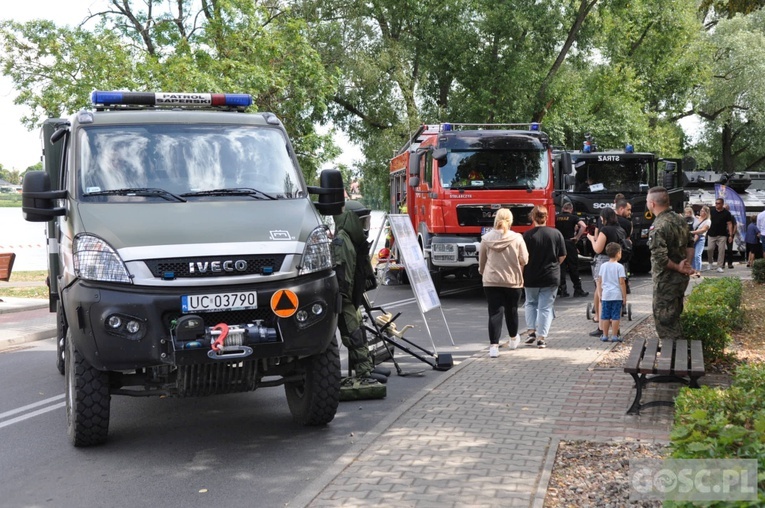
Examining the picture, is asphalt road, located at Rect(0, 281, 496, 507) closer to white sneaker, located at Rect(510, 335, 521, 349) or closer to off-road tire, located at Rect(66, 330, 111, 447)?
off-road tire, located at Rect(66, 330, 111, 447)

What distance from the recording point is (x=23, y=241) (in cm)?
3372

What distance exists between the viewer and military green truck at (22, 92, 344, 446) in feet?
18.9

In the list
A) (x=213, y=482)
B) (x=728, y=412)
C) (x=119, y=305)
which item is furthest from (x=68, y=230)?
(x=728, y=412)

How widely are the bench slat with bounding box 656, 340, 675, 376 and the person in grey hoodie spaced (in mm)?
2508

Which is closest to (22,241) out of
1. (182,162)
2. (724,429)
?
(182,162)

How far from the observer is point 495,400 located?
755 cm

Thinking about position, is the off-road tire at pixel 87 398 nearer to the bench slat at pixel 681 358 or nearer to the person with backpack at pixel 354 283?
the person with backpack at pixel 354 283

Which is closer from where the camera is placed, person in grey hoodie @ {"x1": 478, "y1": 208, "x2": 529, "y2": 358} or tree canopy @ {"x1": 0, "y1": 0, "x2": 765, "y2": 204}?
person in grey hoodie @ {"x1": 478, "y1": 208, "x2": 529, "y2": 358}

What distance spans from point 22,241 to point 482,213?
23874 millimetres

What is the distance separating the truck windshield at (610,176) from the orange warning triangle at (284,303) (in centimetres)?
1538

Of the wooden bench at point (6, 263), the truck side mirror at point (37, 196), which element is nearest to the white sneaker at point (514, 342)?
the truck side mirror at point (37, 196)

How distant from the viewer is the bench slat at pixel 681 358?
663cm

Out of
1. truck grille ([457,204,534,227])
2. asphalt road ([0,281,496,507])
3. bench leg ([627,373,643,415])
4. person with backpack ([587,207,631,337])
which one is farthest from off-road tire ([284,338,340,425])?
truck grille ([457,204,534,227])

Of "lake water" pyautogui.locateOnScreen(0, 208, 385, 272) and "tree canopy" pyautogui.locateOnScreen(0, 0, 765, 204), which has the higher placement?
"tree canopy" pyautogui.locateOnScreen(0, 0, 765, 204)
